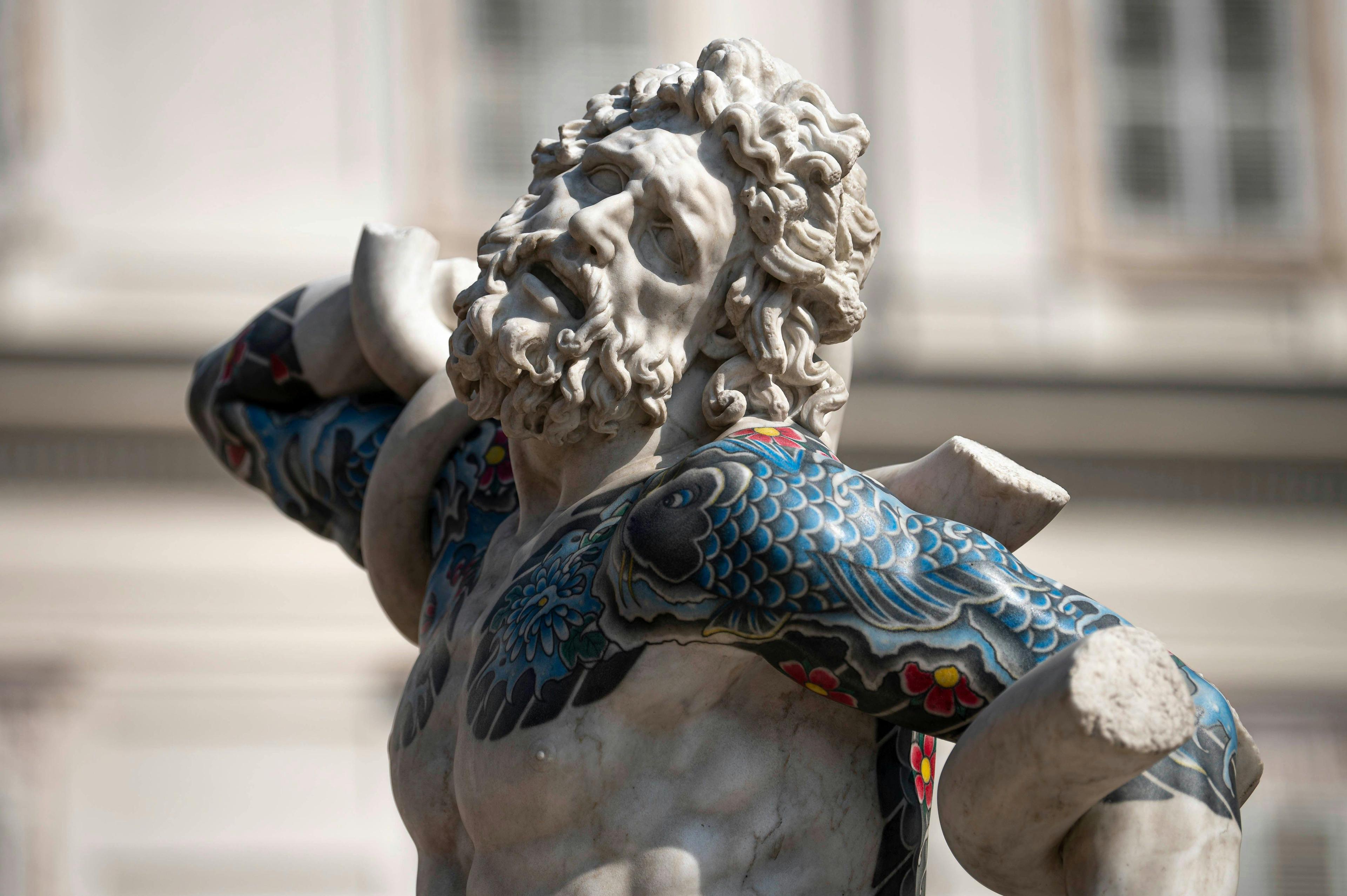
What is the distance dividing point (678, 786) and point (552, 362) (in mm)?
376

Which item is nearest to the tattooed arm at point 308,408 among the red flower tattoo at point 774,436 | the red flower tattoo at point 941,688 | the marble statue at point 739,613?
the marble statue at point 739,613

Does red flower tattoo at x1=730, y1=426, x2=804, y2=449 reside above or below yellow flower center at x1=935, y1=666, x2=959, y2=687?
above

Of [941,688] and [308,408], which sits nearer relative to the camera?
[941,688]

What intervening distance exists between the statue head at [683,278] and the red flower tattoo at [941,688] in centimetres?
31

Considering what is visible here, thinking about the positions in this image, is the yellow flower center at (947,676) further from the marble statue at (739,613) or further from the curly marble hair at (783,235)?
the curly marble hair at (783,235)

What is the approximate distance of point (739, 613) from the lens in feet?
Result: 5.49

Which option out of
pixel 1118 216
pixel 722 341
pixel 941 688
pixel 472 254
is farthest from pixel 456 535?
pixel 1118 216

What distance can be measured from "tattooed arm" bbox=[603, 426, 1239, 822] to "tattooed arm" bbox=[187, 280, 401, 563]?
71 centimetres

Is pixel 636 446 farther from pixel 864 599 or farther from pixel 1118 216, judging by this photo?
pixel 1118 216

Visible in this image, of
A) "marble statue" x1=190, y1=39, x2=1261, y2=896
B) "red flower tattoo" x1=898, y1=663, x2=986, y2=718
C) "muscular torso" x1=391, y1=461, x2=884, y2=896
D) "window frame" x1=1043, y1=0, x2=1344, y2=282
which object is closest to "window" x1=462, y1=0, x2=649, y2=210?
"window frame" x1=1043, y1=0, x2=1344, y2=282

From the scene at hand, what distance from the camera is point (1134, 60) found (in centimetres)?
1139

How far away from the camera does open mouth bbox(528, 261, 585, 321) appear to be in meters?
1.86

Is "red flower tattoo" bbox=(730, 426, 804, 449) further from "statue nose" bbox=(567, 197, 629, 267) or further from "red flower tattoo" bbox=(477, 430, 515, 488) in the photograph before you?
"red flower tattoo" bbox=(477, 430, 515, 488)

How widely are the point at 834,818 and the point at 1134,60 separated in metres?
10.1
